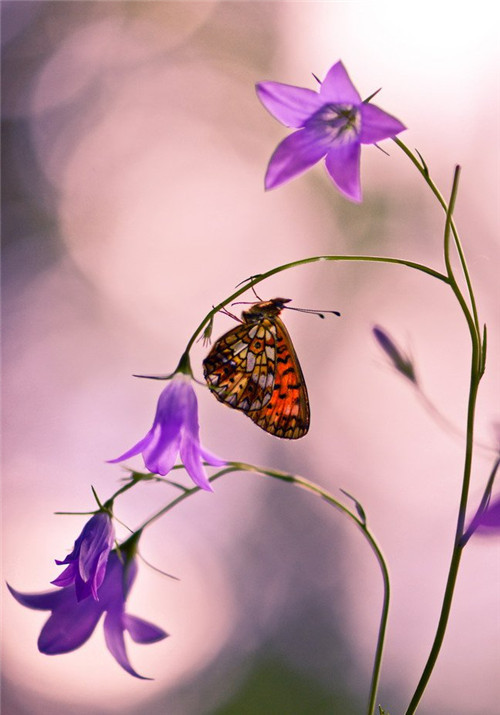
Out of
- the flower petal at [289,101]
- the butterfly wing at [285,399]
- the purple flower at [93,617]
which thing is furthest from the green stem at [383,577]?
the flower petal at [289,101]

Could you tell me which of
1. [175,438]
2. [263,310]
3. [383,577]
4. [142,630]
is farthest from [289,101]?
[142,630]

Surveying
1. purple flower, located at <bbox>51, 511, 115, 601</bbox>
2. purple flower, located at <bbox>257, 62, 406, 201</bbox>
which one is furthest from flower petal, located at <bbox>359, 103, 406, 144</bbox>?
purple flower, located at <bbox>51, 511, 115, 601</bbox>

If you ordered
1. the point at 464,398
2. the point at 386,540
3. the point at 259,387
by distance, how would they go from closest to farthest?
the point at 259,387 < the point at 464,398 < the point at 386,540

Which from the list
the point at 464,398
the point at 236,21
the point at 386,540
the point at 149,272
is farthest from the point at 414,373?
the point at 236,21

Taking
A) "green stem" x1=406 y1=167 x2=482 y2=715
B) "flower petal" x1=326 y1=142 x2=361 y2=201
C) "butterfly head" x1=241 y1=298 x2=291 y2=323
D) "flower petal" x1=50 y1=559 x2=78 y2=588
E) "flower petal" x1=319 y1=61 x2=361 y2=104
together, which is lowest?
"flower petal" x1=50 y1=559 x2=78 y2=588

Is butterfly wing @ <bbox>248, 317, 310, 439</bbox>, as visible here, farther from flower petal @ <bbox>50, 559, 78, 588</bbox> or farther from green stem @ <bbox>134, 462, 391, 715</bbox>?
flower petal @ <bbox>50, 559, 78, 588</bbox>

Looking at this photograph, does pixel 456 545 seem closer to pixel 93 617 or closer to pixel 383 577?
pixel 383 577

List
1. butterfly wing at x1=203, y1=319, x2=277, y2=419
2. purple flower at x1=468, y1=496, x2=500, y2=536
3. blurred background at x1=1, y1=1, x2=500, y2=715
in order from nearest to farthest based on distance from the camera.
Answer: purple flower at x1=468, y1=496, x2=500, y2=536
butterfly wing at x1=203, y1=319, x2=277, y2=419
blurred background at x1=1, y1=1, x2=500, y2=715

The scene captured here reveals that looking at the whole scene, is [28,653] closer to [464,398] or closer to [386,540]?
[386,540]
